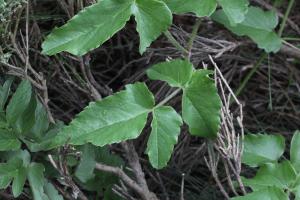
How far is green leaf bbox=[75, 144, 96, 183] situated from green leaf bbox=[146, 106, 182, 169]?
6.9 inches

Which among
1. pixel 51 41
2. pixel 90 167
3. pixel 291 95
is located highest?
pixel 51 41

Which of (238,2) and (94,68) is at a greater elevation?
(238,2)

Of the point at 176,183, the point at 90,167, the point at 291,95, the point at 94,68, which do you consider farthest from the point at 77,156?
the point at 291,95

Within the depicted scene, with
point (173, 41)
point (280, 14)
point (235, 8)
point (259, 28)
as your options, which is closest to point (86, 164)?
point (173, 41)

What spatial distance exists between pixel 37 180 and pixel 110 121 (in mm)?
182

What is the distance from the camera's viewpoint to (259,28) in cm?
132

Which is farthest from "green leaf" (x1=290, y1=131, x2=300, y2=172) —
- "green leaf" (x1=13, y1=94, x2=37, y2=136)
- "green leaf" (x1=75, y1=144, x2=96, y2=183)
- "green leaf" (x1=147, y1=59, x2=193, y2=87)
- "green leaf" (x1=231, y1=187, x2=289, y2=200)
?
"green leaf" (x1=13, y1=94, x2=37, y2=136)

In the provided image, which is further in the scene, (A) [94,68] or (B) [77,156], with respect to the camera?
(A) [94,68]

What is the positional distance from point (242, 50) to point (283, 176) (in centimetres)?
61

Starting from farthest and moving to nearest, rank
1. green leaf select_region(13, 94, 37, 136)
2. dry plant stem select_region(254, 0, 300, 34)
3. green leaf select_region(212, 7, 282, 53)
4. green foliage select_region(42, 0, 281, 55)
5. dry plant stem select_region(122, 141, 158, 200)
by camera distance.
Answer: dry plant stem select_region(254, 0, 300, 34) < green leaf select_region(212, 7, 282, 53) < dry plant stem select_region(122, 141, 158, 200) < green leaf select_region(13, 94, 37, 136) < green foliage select_region(42, 0, 281, 55)

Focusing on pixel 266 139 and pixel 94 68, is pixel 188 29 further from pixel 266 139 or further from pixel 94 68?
pixel 266 139

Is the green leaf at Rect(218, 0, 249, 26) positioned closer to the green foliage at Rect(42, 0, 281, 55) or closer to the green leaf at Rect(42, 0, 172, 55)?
the green foliage at Rect(42, 0, 281, 55)

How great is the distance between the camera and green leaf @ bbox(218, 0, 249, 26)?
95cm

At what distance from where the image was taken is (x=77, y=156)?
107 cm
